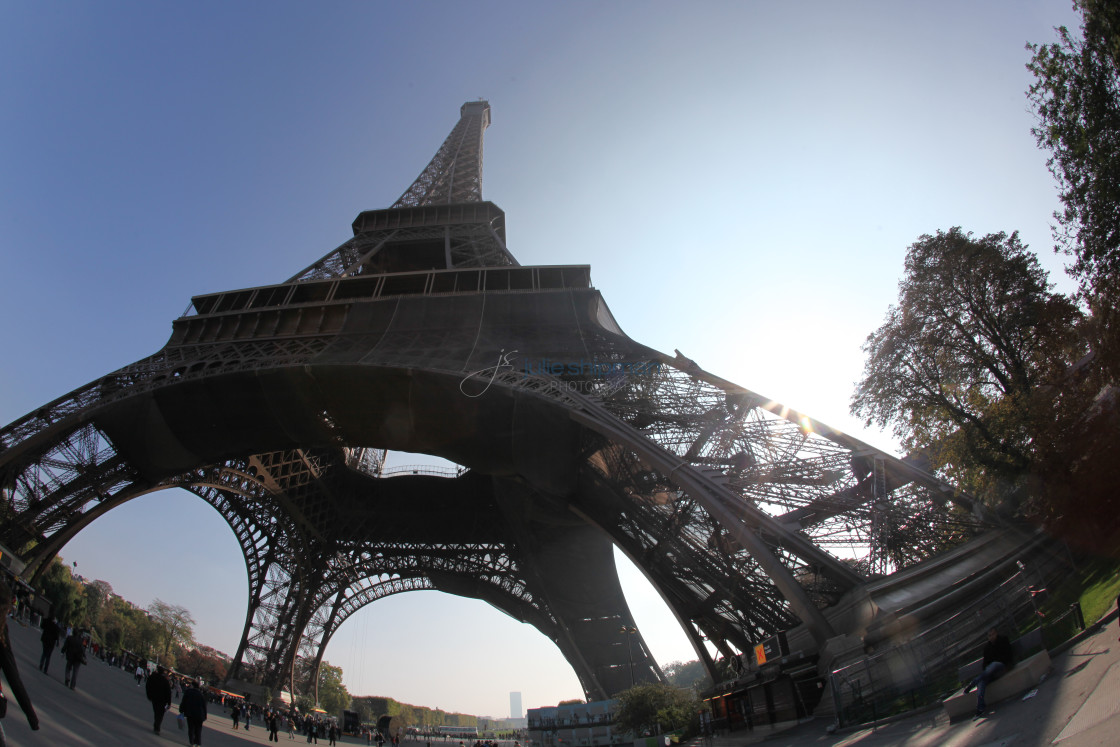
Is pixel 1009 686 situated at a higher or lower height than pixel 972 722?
higher

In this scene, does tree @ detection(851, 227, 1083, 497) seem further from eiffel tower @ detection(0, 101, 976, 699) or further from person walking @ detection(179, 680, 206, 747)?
person walking @ detection(179, 680, 206, 747)

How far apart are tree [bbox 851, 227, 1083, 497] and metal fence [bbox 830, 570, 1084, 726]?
5072 mm

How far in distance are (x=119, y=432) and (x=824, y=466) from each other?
80.2ft

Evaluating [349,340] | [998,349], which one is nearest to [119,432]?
[349,340]

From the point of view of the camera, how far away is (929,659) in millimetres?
9352

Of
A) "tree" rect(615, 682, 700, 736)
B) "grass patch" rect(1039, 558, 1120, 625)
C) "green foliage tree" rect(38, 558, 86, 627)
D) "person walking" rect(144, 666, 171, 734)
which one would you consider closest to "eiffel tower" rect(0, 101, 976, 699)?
"grass patch" rect(1039, 558, 1120, 625)

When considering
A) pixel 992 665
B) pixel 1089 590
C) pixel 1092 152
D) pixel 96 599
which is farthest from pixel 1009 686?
pixel 96 599

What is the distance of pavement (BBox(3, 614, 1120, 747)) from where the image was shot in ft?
16.0

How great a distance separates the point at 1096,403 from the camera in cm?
1264

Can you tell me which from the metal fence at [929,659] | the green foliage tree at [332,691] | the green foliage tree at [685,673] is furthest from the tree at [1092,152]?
the green foliage tree at [685,673]

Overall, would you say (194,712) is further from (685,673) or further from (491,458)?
(685,673)

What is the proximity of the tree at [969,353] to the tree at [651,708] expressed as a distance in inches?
599

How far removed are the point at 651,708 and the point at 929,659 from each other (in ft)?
63.0

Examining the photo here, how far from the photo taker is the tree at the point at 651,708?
2442 cm
